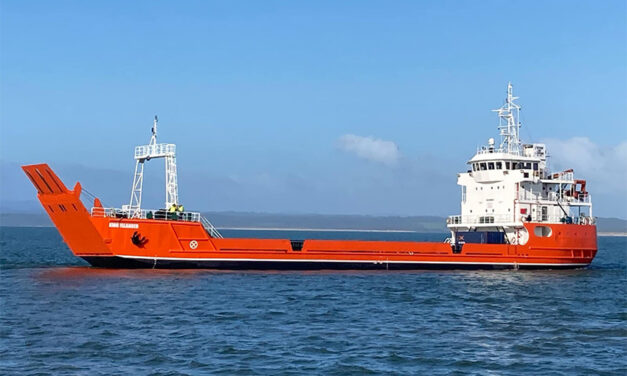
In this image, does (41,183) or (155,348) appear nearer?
(155,348)

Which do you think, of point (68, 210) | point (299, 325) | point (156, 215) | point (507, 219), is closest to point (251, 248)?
point (156, 215)

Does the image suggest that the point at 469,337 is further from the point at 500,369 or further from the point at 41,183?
the point at 41,183

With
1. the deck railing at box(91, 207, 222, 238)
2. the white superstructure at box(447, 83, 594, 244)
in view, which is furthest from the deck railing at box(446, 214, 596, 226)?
the deck railing at box(91, 207, 222, 238)

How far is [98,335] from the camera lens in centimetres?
1856

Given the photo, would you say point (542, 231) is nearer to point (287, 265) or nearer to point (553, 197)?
point (553, 197)

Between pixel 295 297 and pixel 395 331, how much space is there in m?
7.00

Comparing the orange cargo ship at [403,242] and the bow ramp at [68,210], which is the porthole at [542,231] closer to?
the orange cargo ship at [403,242]

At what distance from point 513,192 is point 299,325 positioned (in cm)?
2112

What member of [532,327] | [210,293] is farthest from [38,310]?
[532,327]

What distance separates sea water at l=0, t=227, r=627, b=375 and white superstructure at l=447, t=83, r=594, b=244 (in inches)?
244

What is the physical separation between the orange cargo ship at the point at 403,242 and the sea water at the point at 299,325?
135 cm

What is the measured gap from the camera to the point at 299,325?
67.8 ft

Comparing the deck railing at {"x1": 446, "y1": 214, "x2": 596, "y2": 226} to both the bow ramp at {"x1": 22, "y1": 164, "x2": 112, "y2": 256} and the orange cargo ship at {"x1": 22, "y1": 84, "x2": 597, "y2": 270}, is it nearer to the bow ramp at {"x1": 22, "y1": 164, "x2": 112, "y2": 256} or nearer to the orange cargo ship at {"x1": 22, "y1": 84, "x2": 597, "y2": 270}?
the orange cargo ship at {"x1": 22, "y1": 84, "x2": 597, "y2": 270}

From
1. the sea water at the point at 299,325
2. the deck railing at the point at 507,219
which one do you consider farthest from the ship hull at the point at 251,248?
the sea water at the point at 299,325
